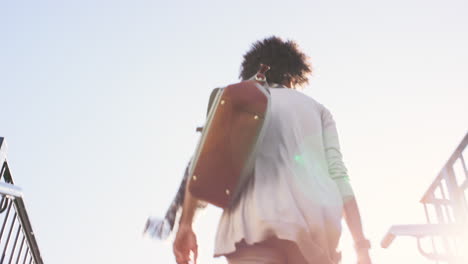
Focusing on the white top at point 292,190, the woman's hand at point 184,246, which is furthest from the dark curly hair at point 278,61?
the woman's hand at point 184,246

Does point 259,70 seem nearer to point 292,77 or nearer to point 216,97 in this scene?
point 292,77

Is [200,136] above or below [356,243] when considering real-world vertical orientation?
above

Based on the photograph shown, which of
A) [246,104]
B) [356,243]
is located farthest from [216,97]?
[356,243]

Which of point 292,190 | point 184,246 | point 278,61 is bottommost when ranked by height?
point 184,246

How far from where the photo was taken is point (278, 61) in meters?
1.94

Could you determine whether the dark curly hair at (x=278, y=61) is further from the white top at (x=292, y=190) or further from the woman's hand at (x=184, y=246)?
the woman's hand at (x=184, y=246)

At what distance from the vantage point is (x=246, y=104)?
1.47 metres

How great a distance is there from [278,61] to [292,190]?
68 centimetres

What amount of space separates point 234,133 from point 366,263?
0.63 m

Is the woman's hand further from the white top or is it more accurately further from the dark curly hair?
the dark curly hair

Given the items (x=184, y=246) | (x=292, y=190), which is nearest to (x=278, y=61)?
(x=292, y=190)

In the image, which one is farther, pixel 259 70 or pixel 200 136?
pixel 259 70

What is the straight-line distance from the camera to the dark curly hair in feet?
6.33

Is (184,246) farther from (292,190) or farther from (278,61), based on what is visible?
(278,61)
